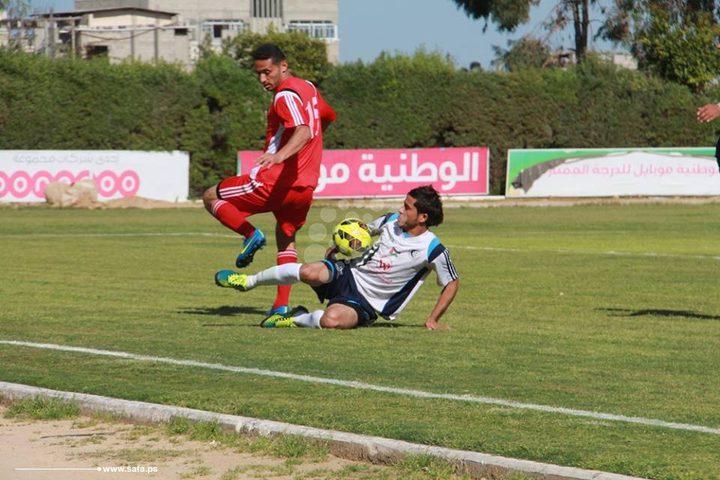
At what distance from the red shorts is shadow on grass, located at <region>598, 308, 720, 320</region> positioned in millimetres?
3122

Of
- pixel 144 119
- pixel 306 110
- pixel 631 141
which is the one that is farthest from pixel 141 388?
pixel 631 141

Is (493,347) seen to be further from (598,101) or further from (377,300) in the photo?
(598,101)

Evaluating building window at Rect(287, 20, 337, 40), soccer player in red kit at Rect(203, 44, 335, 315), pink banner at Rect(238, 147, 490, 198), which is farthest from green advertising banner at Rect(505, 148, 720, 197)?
building window at Rect(287, 20, 337, 40)

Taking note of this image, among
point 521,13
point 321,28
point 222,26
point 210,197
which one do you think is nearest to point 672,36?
point 521,13

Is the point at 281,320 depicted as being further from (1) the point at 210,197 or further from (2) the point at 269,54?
(2) the point at 269,54

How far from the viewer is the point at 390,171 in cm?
4403

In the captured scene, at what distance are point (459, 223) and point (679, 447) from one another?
1032 inches

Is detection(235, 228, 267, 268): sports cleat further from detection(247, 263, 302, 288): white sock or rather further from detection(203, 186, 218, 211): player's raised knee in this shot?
detection(203, 186, 218, 211): player's raised knee

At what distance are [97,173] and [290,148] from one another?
2923 cm

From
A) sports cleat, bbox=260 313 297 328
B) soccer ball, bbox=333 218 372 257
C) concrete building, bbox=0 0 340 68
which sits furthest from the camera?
concrete building, bbox=0 0 340 68

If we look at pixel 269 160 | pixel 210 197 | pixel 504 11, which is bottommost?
pixel 210 197

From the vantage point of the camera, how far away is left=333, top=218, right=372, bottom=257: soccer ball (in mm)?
11406

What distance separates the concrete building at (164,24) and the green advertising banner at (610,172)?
27.7m

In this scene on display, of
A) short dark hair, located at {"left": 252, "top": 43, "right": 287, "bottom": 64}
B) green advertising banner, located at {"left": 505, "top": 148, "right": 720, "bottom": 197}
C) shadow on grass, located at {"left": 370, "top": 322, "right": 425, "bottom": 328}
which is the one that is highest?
short dark hair, located at {"left": 252, "top": 43, "right": 287, "bottom": 64}
